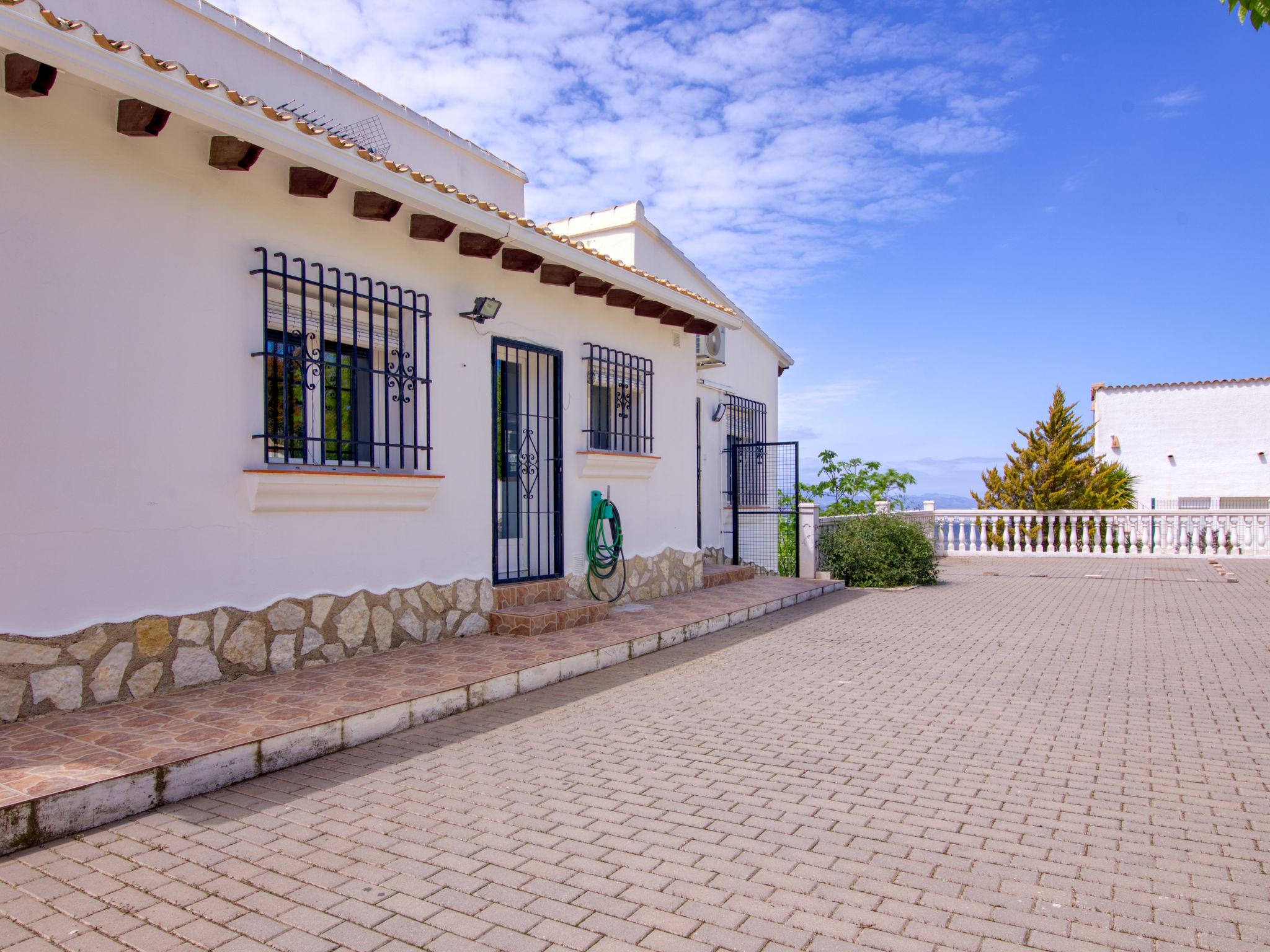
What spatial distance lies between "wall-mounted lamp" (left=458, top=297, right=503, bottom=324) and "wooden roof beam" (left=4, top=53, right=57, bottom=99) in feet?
10.9

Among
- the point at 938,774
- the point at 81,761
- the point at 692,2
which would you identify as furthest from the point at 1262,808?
the point at 692,2

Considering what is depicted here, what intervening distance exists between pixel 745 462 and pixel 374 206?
860 cm

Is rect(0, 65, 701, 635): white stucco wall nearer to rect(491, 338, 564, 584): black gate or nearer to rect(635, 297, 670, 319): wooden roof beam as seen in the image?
rect(491, 338, 564, 584): black gate

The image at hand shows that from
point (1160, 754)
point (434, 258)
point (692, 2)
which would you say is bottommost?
point (1160, 754)

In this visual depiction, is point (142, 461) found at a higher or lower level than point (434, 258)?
lower

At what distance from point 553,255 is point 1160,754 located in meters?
5.92

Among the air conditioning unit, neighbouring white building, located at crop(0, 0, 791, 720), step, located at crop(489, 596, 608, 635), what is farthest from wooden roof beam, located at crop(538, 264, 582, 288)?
the air conditioning unit

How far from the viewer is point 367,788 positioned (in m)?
3.91

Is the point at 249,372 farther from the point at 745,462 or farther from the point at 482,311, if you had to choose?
the point at 745,462

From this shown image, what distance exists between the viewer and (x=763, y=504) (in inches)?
542

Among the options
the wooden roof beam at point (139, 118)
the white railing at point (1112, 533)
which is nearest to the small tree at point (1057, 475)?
the white railing at point (1112, 533)

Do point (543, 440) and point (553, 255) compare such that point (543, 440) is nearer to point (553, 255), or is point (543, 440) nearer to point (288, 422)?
point (553, 255)

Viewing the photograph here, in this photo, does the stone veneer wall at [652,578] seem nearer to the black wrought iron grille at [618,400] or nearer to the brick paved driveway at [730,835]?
the black wrought iron grille at [618,400]

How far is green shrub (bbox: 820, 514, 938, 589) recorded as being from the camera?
506 inches
